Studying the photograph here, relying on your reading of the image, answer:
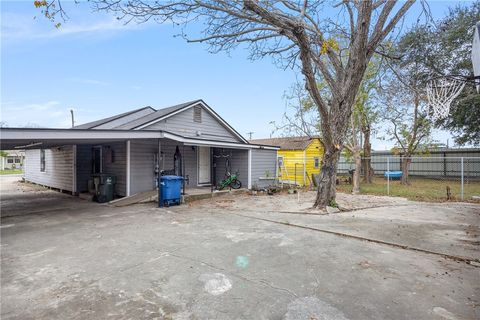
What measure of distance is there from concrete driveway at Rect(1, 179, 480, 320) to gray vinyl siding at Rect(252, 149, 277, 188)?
22.2 ft

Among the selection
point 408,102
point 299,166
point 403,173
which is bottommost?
point 403,173

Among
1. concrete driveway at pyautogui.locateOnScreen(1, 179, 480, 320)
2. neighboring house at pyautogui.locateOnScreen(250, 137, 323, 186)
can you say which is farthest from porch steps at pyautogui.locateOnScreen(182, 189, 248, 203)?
neighboring house at pyautogui.locateOnScreen(250, 137, 323, 186)

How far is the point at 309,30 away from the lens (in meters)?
7.88

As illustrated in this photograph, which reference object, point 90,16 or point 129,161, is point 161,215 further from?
point 90,16

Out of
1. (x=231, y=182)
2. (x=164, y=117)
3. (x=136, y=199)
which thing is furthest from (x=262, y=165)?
(x=136, y=199)

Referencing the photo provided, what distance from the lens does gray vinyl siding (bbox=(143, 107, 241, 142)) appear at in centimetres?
1130

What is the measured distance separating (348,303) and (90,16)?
7055mm

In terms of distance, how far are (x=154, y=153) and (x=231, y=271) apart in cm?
797

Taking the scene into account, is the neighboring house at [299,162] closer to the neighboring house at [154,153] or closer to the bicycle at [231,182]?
the neighboring house at [154,153]

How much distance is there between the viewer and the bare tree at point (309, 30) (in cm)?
629

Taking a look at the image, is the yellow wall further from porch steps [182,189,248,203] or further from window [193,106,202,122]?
window [193,106,202,122]

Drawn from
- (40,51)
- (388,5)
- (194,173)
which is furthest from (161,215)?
(40,51)

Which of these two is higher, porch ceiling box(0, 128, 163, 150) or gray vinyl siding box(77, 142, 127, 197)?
porch ceiling box(0, 128, 163, 150)

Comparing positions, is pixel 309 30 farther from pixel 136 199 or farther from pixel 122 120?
pixel 122 120
